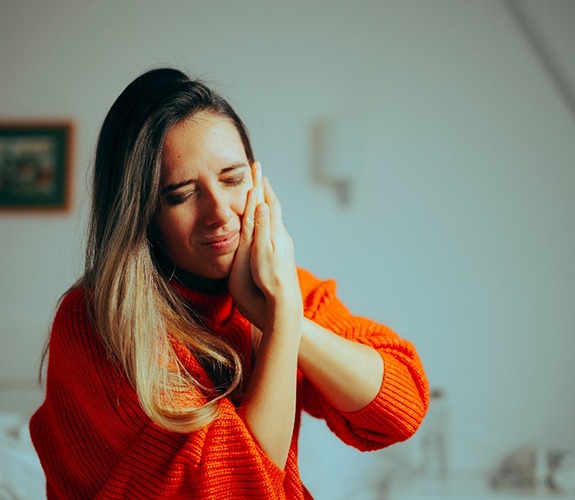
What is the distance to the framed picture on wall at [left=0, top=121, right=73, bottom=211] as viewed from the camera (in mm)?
2689

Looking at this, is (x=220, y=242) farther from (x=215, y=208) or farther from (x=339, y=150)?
(x=339, y=150)

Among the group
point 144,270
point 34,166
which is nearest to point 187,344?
point 144,270

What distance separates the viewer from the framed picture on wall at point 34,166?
2.69 meters

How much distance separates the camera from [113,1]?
8.82ft

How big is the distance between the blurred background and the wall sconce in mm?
11

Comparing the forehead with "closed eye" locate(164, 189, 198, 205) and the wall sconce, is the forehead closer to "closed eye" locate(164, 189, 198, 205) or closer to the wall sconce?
"closed eye" locate(164, 189, 198, 205)

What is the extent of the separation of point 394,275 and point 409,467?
2.23 ft

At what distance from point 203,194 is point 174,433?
36 centimetres

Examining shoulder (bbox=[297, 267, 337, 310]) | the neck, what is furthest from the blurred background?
the neck

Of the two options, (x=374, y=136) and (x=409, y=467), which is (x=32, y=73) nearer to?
(x=374, y=136)

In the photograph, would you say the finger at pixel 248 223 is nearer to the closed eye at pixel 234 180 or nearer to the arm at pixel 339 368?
the closed eye at pixel 234 180

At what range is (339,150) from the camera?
8.63 feet

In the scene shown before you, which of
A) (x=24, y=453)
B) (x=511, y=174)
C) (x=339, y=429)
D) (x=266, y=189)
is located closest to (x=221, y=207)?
(x=266, y=189)

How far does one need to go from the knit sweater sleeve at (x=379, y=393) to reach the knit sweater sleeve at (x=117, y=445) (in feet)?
0.39
